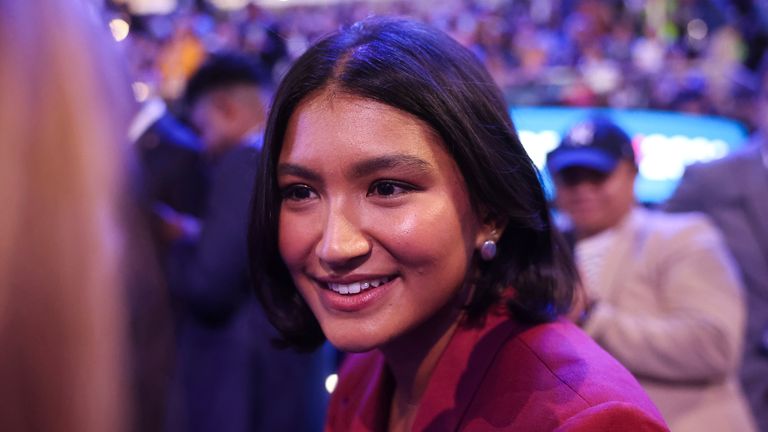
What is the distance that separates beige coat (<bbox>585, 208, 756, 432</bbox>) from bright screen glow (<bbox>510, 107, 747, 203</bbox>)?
264cm

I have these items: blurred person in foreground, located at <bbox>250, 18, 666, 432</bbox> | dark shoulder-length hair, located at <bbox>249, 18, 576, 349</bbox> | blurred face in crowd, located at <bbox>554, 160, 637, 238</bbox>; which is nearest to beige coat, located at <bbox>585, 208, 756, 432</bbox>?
blurred face in crowd, located at <bbox>554, 160, 637, 238</bbox>

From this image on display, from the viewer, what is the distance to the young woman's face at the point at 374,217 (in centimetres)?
134

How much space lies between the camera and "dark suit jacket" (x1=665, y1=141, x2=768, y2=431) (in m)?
3.08

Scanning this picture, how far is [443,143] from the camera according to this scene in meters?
1.37

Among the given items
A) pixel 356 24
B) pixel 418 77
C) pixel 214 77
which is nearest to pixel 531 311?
pixel 418 77

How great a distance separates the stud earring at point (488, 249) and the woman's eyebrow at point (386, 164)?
0.74 feet

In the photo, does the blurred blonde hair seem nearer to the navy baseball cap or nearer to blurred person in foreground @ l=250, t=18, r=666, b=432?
blurred person in foreground @ l=250, t=18, r=666, b=432

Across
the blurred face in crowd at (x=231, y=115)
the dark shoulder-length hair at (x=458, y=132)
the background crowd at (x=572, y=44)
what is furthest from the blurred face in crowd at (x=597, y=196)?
the background crowd at (x=572, y=44)

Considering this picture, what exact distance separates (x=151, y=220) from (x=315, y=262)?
0.47 metres

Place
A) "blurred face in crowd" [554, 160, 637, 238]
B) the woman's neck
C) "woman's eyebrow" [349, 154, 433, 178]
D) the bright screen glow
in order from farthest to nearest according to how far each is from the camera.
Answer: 1. the bright screen glow
2. "blurred face in crowd" [554, 160, 637, 238]
3. the woman's neck
4. "woman's eyebrow" [349, 154, 433, 178]

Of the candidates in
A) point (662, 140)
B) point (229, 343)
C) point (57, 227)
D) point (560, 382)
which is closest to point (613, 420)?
point (560, 382)

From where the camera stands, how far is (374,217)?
135 centimetres

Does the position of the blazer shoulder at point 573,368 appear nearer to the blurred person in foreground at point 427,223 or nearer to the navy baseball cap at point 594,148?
the blurred person in foreground at point 427,223

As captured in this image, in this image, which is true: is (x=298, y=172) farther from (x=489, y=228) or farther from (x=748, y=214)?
(x=748, y=214)
